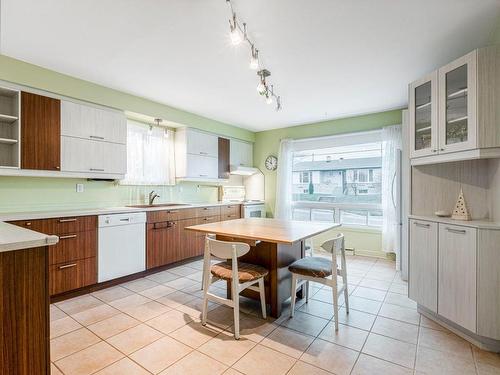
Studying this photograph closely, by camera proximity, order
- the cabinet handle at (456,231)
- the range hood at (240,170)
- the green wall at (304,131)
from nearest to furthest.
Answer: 1. the cabinet handle at (456,231)
2. the green wall at (304,131)
3. the range hood at (240,170)

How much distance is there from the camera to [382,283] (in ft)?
10.8

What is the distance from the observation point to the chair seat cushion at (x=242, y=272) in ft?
7.13

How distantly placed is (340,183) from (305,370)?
374 cm

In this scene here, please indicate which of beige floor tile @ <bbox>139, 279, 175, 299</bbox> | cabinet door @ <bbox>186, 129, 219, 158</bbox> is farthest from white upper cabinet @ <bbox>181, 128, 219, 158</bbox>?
beige floor tile @ <bbox>139, 279, 175, 299</bbox>

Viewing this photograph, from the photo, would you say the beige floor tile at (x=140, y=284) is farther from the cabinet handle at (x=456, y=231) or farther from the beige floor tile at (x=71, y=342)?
the cabinet handle at (x=456, y=231)

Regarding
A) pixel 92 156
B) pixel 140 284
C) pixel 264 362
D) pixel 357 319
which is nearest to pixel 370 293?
pixel 357 319

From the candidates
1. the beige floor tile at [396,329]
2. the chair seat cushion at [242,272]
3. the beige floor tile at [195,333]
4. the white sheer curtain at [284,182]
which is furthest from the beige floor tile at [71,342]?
the white sheer curtain at [284,182]

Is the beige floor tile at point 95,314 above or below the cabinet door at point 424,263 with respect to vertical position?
below

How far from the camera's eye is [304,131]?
17.4 feet

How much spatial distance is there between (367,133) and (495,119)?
271 centimetres

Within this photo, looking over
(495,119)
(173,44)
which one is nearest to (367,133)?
(495,119)

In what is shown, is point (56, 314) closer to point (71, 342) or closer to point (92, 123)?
point (71, 342)

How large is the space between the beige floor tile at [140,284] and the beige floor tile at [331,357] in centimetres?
210

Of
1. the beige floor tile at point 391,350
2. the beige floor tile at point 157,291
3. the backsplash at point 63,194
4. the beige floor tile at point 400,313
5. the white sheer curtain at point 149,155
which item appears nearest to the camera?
the beige floor tile at point 391,350
